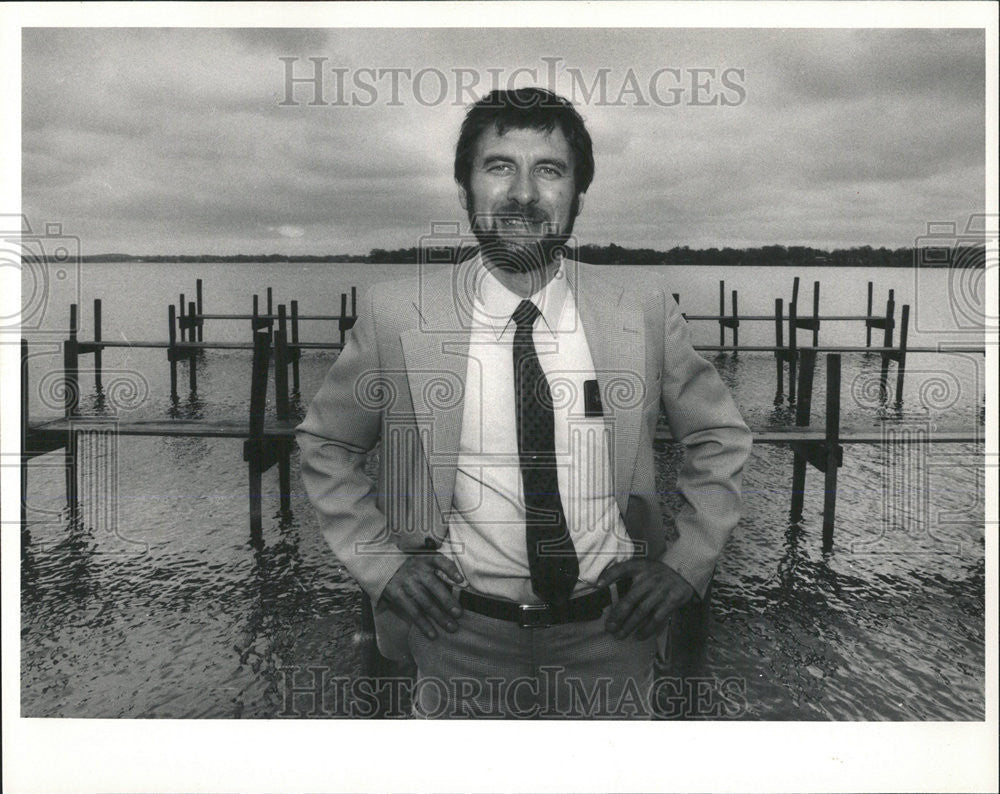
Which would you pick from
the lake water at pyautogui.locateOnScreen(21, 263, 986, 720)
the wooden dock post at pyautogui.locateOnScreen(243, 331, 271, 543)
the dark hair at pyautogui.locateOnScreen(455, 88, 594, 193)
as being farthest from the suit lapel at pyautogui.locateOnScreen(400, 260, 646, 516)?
the wooden dock post at pyautogui.locateOnScreen(243, 331, 271, 543)

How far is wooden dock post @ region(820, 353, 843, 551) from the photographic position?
404 cm

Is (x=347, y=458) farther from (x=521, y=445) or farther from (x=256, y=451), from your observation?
(x=256, y=451)

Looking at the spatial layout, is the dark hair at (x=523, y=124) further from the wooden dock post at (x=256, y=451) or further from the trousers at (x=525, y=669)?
the wooden dock post at (x=256, y=451)

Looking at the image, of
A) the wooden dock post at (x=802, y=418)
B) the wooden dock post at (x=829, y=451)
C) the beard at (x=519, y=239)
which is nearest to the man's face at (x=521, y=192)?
the beard at (x=519, y=239)

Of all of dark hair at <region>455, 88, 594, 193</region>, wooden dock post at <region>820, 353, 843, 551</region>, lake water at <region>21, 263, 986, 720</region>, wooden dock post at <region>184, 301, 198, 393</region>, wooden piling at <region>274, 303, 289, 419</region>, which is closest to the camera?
dark hair at <region>455, 88, 594, 193</region>

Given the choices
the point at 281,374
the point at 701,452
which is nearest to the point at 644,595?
the point at 701,452

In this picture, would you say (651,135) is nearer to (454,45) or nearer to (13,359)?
→ (454,45)

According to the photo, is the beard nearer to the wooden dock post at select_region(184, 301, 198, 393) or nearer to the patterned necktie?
the patterned necktie

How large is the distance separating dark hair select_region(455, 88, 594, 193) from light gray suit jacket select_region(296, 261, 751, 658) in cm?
25

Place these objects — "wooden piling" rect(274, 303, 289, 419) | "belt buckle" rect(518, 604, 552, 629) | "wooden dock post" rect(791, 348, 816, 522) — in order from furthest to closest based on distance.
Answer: "wooden piling" rect(274, 303, 289, 419), "wooden dock post" rect(791, 348, 816, 522), "belt buckle" rect(518, 604, 552, 629)

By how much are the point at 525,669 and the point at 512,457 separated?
44 cm

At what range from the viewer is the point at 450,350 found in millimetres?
1720

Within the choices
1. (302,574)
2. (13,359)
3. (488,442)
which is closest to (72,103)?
(13,359)

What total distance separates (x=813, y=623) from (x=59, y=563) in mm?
3470
